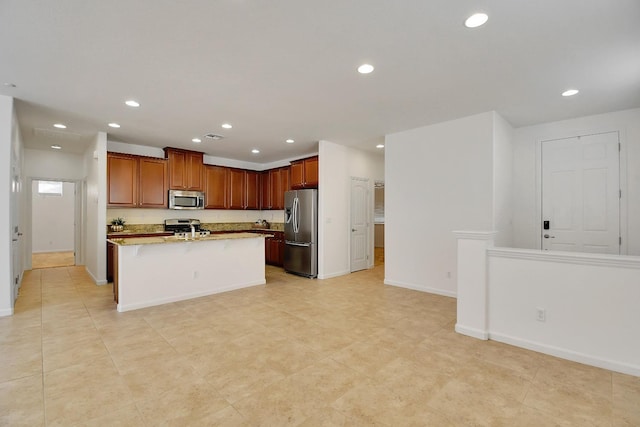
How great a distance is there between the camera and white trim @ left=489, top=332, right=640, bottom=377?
7.74 feet

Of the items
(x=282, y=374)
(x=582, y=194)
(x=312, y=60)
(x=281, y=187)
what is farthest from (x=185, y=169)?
(x=582, y=194)

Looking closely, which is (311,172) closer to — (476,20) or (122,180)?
(122,180)

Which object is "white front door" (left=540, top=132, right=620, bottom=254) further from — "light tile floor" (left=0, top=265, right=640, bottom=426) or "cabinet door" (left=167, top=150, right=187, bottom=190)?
"cabinet door" (left=167, top=150, right=187, bottom=190)

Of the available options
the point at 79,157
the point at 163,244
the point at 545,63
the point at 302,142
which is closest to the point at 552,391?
the point at 545,63

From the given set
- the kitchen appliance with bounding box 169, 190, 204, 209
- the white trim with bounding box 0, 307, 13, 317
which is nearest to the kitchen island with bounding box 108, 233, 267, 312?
the white trim with bounding box 0, 307, 13, 317

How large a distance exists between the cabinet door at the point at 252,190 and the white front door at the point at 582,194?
20.3 ft

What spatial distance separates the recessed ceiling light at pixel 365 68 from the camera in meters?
2.82

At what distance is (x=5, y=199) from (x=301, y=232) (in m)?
4.27

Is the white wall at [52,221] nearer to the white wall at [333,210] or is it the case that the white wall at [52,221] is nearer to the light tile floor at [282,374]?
the light tile floor at [282,374]

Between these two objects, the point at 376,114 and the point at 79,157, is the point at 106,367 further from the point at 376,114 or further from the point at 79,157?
the point at 79,157

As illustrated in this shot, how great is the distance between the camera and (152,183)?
5973 millimetres

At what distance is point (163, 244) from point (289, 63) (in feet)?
10.0

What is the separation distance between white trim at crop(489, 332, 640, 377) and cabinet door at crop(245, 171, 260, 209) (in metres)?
6.12

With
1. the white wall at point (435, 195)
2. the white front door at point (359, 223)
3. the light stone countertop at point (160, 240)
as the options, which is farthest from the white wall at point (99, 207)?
the white wall at point (435, 195)
